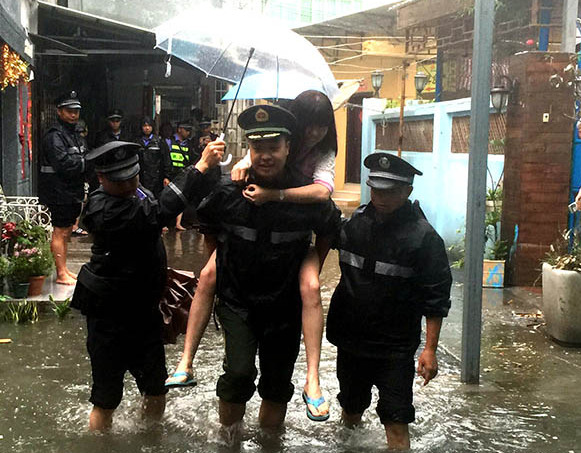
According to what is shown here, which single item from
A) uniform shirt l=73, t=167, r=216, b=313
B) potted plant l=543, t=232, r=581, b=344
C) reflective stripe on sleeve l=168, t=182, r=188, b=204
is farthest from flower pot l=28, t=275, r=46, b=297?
potted plant l=543, t=232, r=581, b=344

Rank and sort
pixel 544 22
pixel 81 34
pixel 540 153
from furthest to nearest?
pixel 81 34, pixel 544 22, pixel 540 153

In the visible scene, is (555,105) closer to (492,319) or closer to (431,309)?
(492,319)

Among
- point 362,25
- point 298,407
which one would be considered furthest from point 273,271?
point 362,25

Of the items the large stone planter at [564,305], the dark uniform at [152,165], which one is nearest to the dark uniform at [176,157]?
the dark uniform at [152,165]

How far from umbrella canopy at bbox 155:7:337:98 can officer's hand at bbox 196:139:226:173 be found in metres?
1.43

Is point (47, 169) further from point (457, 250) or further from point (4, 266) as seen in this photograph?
point (457, 250)

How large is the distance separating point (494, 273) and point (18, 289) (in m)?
5.48

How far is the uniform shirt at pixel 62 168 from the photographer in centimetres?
812

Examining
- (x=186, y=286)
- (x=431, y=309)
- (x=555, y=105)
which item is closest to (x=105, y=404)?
(x=186, y=286)

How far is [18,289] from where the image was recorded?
7.58 m

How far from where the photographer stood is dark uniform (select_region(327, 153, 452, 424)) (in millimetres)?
4137

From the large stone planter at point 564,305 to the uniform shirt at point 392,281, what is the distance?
3.11m

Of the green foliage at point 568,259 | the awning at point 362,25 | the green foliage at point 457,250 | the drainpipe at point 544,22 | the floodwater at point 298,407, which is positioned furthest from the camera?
the awning at point 362,25

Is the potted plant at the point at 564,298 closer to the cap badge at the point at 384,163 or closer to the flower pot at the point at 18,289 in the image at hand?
the cap badge at the point at 384,163
